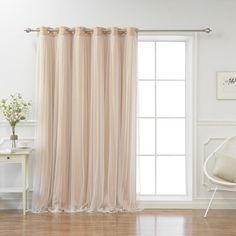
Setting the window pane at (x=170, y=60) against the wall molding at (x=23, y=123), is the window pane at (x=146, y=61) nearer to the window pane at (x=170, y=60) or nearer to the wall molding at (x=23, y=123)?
the window pane at (x=170, y=60)

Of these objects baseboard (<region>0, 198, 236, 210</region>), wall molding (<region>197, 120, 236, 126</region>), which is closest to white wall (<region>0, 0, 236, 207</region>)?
wall molding (<region>197, 120, 236, 126</region>)

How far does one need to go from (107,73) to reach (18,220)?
206cm

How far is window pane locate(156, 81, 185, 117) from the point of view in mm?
5137

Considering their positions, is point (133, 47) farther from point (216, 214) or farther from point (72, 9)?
point (216, 214)

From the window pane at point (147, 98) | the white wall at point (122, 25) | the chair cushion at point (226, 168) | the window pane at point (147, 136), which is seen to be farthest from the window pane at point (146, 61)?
the chair cushion at point (226, 168)

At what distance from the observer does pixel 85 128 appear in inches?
186

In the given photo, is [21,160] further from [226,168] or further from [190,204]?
[226,168]

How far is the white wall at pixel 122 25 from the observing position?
4.89 meters

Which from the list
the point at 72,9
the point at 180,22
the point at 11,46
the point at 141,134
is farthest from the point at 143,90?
the point at 11,46

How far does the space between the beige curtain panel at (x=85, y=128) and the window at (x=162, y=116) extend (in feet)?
1.45

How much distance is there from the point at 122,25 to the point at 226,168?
2.22 m

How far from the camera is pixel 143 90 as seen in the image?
5.14m

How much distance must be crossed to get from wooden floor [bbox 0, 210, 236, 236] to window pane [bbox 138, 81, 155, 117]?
131 centimetres

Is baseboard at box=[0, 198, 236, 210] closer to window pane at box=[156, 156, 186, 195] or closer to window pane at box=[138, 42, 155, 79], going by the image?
window pane at box=[156, 156, 186, 195]
